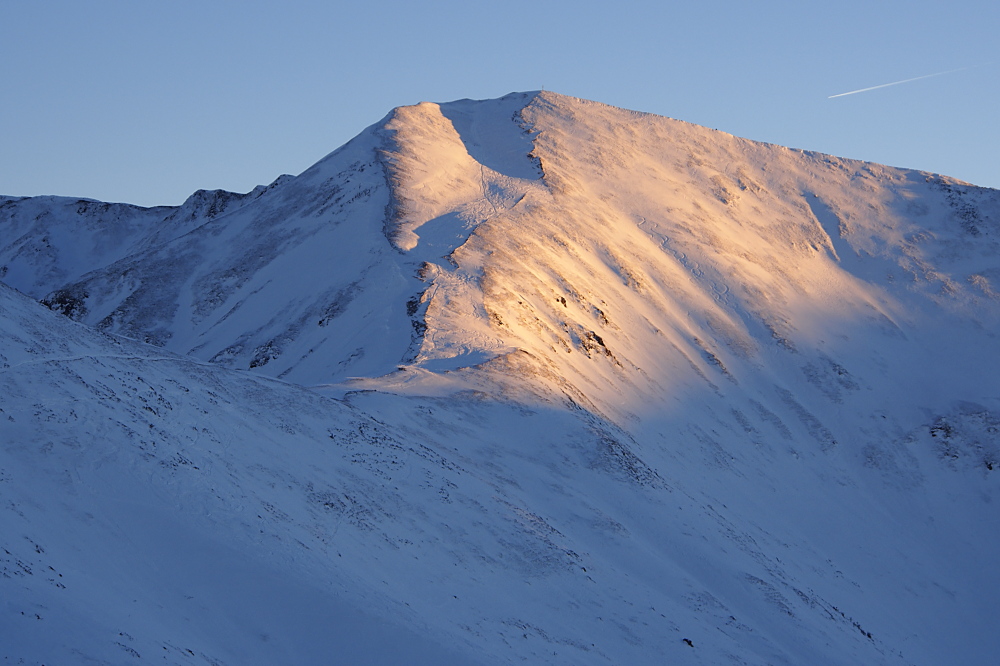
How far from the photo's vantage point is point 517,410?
4019 centimetres

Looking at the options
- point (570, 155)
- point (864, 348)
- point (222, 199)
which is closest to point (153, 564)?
point (864, 348)

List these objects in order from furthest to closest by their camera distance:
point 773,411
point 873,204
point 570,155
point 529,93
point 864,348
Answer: point 529,93 → point 873,204 → point 570,155 → point 864,348 → point 773,411

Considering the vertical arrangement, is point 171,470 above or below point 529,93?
below

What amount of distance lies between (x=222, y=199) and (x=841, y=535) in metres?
72.2

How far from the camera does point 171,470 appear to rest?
81.0 ft

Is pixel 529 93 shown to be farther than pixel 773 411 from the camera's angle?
Yes

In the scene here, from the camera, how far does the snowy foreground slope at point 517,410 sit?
22312 mm

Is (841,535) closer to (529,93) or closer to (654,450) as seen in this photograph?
(654,450)

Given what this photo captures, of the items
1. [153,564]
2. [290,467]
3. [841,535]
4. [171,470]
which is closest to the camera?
[153,564]

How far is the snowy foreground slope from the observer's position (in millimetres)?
22312

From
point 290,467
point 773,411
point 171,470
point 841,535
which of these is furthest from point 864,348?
point 171,470

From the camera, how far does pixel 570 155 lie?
88.2 metres

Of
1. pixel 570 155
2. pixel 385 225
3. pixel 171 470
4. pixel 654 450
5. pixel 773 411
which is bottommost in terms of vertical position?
pixel 171 470

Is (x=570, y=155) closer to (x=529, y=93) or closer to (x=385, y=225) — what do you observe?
(x=529, y=93)
